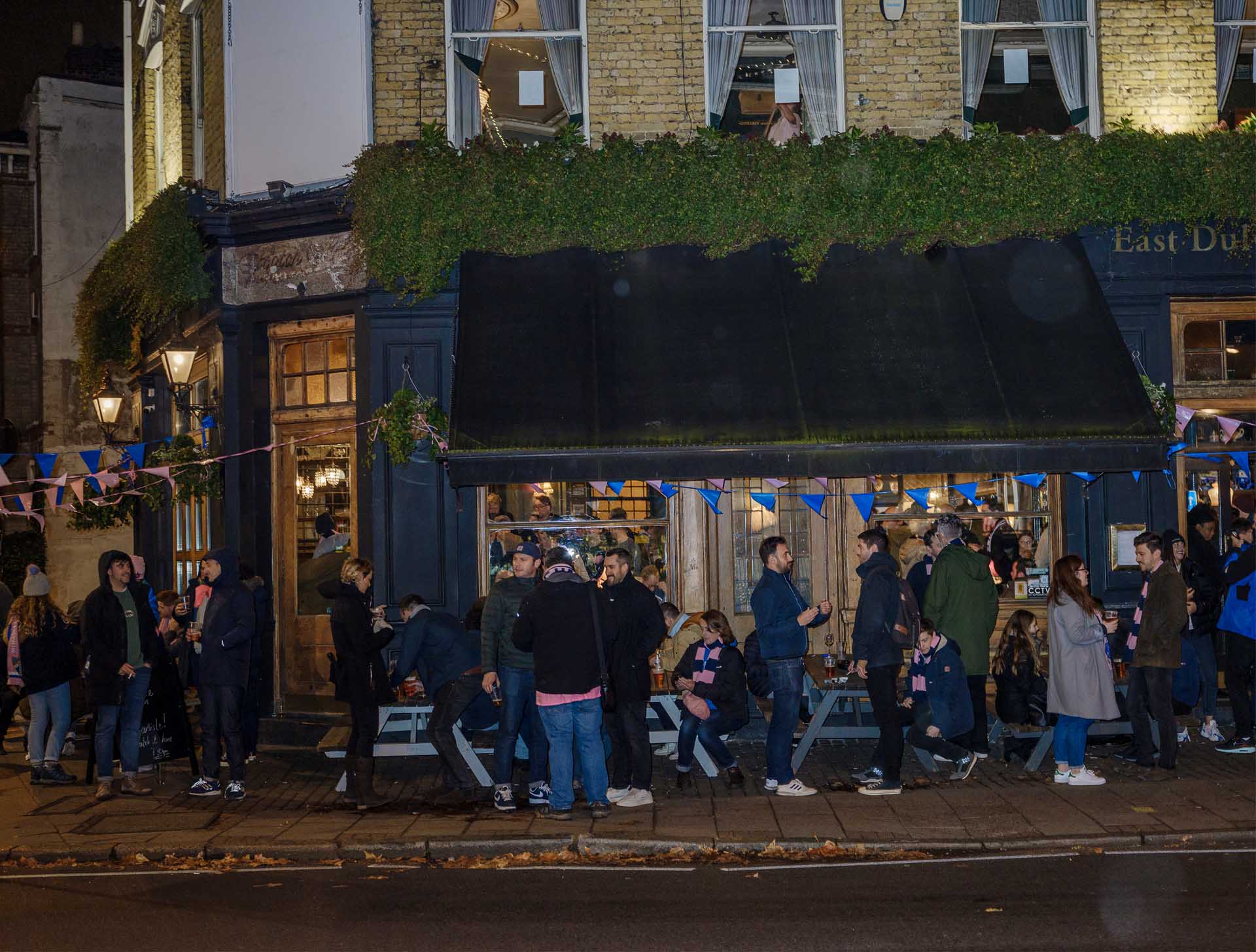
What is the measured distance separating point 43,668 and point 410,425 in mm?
3983

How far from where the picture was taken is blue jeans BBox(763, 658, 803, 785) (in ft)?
32.7

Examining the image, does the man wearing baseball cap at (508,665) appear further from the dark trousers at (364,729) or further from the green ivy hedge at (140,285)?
the green ivy hedge at (140,285)

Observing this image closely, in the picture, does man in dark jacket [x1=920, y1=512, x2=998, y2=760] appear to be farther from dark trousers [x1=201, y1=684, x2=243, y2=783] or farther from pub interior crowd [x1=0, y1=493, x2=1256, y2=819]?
dark trousers [x1=201, y1=684, x2=243, y2=783]

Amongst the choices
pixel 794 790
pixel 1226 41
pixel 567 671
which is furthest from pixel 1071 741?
pixel 1226 41

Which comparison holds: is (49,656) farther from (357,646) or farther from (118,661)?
(357,646)

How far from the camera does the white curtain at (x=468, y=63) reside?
44.4ft

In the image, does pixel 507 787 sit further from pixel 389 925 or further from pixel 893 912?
pixel 893 912

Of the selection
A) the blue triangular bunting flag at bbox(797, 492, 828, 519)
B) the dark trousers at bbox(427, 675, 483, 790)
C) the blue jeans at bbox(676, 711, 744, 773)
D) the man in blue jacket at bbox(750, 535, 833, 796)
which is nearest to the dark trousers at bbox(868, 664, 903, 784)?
the man in blue jacket at bbox(750, 535, 833, 796)

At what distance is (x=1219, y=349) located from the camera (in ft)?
44.8

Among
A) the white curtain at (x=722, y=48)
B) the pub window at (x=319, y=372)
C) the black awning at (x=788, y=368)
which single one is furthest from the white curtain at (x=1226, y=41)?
the pub window at (x=319, y=372)

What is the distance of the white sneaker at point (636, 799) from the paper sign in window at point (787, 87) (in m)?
7.49

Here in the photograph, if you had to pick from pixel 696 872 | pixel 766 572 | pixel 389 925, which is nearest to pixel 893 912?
pixel 696 872

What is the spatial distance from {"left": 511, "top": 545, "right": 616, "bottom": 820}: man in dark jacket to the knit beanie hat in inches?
211

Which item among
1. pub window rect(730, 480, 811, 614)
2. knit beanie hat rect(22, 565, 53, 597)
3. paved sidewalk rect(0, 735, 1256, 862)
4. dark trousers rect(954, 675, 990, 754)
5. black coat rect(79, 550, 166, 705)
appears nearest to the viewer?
paved sidewalk rect(0, 735, 1256, 862)
